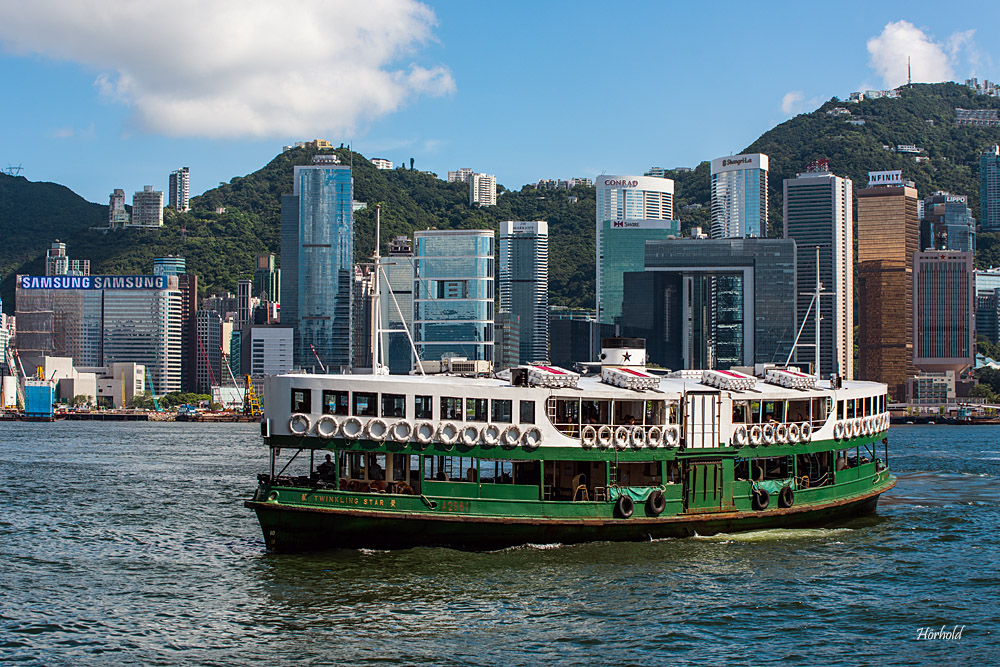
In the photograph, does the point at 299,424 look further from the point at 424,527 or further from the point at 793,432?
the point at 793,432

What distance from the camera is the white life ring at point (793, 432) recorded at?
1368 inches

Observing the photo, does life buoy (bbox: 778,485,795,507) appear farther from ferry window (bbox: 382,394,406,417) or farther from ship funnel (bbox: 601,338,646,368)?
ferry window (bbox: 382,394,406,417)

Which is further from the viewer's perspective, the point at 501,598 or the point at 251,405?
the point at 251,405

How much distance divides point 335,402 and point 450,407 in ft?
10.1

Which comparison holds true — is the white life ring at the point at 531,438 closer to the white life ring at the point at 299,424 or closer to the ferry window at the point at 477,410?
the ferry window at the point at 477,410

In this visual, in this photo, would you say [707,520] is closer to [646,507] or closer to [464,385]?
[646,507]

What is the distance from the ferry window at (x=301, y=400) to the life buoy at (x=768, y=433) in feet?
44.5

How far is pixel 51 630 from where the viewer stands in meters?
24.6

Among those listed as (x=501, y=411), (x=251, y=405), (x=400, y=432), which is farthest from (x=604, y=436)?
(x=251, y=405)

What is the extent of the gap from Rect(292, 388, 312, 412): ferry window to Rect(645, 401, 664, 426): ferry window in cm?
982

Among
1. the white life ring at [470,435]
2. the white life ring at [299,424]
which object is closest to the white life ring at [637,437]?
the white life ring at [470,435]

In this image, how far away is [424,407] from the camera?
30.3 meters

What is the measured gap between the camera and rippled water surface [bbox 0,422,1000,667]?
23.0 metres

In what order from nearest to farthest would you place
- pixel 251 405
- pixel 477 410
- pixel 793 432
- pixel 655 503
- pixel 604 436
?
1. pixel 477 410
2. pixel 604 436
3. pixel 655 503
4. pixel 793 432
5. pixel 251 405
